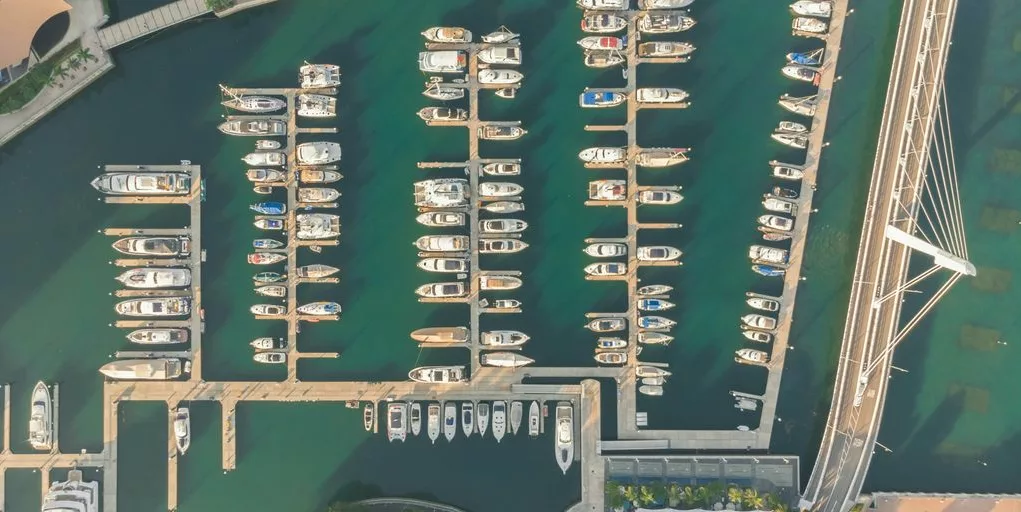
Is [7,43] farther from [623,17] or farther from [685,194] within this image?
[685,194]

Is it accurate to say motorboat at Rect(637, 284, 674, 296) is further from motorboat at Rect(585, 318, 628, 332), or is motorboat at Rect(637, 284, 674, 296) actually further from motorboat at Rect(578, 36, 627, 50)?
motorboat at Rect(578, 36, 627, 50)

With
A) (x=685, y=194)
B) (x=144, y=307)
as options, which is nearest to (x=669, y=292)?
(x=685, y=194)

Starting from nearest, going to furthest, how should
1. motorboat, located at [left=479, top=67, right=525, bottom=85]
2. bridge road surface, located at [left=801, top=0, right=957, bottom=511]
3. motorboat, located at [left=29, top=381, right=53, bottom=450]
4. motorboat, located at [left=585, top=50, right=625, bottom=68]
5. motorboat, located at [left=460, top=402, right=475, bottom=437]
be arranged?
bridge road surface, located at [left=801, top=0, right=957, bottom=511]
motorboat, located at [left=29, top=381, right=53, bottom=450]
motorboat, located at [left=479, top=67, right=525, bottom=85]
motorboat, located at [left=460, top=402, right=475, bottom=437]
motorboat, located at [left=585, top=50, right=625, bottom=68]

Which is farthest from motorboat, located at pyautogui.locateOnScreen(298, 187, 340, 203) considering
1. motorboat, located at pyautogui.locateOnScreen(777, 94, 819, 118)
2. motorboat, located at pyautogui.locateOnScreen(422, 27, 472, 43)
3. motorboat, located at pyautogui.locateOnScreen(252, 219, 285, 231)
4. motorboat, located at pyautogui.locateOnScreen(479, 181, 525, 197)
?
motorboat, located at pyautogui.locateOnScreen(777, 94, 819, 118)

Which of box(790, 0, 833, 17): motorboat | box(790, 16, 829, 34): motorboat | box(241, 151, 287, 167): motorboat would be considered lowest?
box(241, 151, 287, 167): motorboat

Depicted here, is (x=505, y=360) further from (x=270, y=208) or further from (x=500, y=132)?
(x=270, y=208)

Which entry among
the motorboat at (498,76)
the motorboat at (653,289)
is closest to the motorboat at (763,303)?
the motorboat at (653,289)

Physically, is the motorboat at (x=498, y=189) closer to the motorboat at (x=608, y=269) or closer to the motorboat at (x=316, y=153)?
the motorboat at (x=608, y=269)

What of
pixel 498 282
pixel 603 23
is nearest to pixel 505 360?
pixel 498 282
